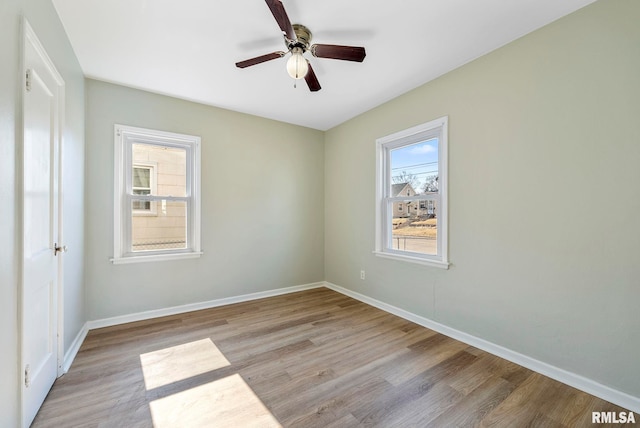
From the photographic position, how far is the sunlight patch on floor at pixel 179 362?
199 cm

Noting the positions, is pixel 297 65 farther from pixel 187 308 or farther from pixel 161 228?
pixel 187 308

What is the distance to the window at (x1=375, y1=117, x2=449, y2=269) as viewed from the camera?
9.20 ft

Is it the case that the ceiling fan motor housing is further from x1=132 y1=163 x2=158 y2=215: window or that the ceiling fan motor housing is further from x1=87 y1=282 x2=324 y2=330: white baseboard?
x1=87 y1=282 x2=324 y2=330: white baseboard

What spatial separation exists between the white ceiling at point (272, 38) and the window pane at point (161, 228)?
4.52 ft

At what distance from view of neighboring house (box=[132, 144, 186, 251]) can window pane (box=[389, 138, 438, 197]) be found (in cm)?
276

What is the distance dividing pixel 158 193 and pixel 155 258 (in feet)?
2.59

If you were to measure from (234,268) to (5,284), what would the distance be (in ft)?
8.12

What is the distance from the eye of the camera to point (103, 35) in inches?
85.1

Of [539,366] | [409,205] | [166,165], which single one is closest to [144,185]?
[166,165]

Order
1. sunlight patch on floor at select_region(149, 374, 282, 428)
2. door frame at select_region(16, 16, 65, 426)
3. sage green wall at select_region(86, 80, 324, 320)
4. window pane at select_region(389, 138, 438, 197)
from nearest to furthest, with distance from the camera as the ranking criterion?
1. door frame at select_region(16, 16, 65, 426)
2. sunlight patch on floor at select_region(149, 374, 282, 428)
3. sage green wall at select_region(86, 80, 324, 320)
4. window pane at select_region(389, 138, 438, 197)

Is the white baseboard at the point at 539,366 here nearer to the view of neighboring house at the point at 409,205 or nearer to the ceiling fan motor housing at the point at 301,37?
the view of neighboring house at the point at 409,205

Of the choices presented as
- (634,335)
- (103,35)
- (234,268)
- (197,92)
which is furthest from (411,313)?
(103,35)

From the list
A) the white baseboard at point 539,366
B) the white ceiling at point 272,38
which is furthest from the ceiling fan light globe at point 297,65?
the white baseboard at point 539,366

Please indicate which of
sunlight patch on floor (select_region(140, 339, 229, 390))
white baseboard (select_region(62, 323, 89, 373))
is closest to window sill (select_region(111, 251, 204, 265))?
white baseboard (select_region(62, 323, 89, 373))
